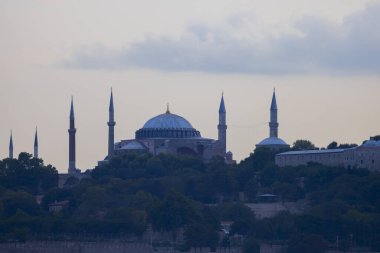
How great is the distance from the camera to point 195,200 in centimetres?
15675

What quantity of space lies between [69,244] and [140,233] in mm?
4316

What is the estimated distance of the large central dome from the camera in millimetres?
182375

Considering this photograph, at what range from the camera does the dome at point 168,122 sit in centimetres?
18288

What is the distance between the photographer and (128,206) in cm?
15225

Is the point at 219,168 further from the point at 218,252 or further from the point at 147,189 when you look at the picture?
the point at 218,252

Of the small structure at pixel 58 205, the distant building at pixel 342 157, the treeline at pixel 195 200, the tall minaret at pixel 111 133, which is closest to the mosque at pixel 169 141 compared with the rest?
the tall minaret at pixel 111 133

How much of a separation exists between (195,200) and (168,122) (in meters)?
27.3

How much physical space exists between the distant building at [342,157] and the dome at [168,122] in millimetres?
15829

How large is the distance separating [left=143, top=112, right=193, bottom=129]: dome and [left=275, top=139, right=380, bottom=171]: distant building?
15829 mm

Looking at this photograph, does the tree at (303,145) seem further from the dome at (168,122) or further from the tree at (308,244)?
the tree at (308,244)

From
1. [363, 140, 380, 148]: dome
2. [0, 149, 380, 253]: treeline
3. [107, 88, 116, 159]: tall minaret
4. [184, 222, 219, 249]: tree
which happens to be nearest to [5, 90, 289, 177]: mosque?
[107, 88, 116, 159]: tall minaret

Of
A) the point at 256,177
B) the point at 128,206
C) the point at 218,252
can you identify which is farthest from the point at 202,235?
the point at 256,177

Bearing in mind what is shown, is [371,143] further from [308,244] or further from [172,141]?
[308,244]

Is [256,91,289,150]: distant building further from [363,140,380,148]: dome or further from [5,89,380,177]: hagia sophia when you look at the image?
[363,140,380,148]: dome
